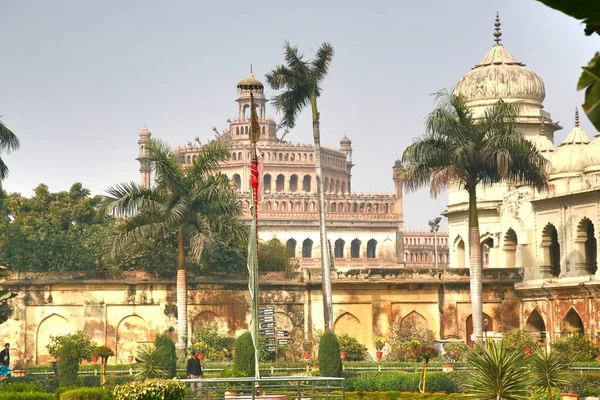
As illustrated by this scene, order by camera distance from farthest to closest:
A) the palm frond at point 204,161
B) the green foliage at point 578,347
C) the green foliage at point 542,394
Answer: the palm frond at point 204,161
the green foliage at point 578,347
the green foliage at point 542,394

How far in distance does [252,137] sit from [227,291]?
48.0 ft

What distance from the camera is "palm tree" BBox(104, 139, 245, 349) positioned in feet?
113

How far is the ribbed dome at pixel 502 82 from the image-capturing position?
42125 millimetres

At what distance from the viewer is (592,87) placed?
3.69 metres

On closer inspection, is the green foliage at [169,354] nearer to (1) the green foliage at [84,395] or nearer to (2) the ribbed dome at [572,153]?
(1) the green foliage at [84,395]

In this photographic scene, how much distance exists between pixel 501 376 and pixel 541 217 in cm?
2111

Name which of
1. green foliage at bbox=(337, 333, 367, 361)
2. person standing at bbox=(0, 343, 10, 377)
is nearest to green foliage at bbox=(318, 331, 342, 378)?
person standing at bbox=(0, 343, 10, 377)

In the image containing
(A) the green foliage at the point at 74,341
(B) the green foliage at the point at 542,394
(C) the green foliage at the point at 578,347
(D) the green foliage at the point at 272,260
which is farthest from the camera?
(D) the green foliage at the point at 272,260

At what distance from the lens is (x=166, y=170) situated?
113 feet

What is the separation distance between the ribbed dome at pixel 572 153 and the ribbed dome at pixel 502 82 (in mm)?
5069

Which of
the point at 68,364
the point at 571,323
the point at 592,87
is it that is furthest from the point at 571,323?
the point at 592,87

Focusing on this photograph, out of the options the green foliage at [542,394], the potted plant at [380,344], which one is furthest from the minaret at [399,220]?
the green foliage at [542,394]

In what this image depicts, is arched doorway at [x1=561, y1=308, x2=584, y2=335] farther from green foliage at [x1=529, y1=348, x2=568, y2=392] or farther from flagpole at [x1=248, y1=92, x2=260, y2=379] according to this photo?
green foliage at [x1=529, y1=348, x2=568, y2=392]

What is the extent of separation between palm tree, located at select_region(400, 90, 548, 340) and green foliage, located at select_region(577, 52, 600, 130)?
2844 centimetres
